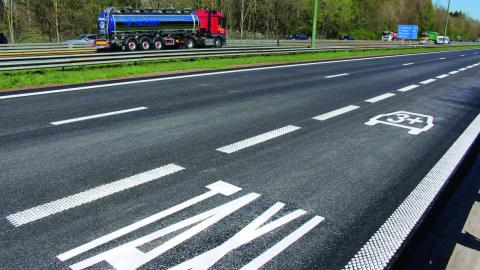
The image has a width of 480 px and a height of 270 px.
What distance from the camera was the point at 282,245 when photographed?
333 cm

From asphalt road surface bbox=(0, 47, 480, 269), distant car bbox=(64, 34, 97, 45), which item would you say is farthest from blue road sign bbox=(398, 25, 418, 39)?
asphalt road surface bbox=(0, 47, 480, 269)

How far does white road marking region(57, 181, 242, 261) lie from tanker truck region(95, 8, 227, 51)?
27.5 m

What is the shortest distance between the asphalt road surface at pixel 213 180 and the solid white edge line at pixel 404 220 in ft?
0.05

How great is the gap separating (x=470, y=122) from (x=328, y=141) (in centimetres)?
434

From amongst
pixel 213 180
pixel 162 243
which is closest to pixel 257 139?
pixel 213 180

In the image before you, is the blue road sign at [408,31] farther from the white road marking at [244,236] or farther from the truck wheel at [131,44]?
the white road marking at [244,236]

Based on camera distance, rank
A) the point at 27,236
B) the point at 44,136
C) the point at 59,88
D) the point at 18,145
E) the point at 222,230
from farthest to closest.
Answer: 1. the point at 59,88
2. the point at 44,136
3. the point at 18,145
4. the point at 222,230
5. the point at 27,236

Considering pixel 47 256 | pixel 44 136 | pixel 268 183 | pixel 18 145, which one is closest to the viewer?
pixel 47 256

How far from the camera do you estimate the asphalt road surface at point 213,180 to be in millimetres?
3213

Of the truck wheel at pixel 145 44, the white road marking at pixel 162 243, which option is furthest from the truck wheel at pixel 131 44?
the white road marking at pixel 162 243

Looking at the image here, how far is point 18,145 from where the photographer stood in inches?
222

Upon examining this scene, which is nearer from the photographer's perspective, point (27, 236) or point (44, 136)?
point (27, 236)

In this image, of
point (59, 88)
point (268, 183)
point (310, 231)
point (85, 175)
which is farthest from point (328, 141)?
point (59, 88)

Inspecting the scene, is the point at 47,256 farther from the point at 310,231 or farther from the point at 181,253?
the point at 310,231
